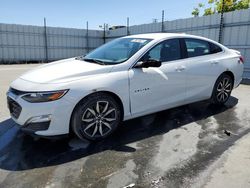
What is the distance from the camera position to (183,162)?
2.71 m

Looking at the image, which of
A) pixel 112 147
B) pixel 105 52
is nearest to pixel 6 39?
pixel 105 52

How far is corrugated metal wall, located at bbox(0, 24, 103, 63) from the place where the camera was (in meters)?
15.9

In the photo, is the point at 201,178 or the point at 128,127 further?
the point at 128,127

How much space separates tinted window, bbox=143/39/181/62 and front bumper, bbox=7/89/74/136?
Answer: 1.51m

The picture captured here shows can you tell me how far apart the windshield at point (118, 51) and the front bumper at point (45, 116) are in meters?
1.04

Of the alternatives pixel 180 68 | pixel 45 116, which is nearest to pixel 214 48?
pixel 180 68

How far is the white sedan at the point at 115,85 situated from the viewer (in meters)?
2.81

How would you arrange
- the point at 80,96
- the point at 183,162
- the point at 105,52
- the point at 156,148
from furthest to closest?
the point at 105,52 < the point at 156,148 < the point at 80,96 < the point at 183,162

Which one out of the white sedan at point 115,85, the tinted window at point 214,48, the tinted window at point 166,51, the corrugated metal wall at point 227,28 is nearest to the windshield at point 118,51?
the white sedan at point 115,85

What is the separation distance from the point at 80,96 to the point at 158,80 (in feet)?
4.30

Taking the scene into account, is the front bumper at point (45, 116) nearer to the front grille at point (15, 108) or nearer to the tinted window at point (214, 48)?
the front grille at point (15, 108)

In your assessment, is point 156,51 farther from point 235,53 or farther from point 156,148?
point 235,53

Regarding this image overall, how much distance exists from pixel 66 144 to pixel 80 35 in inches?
652

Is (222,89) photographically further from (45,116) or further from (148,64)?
(45,116)
